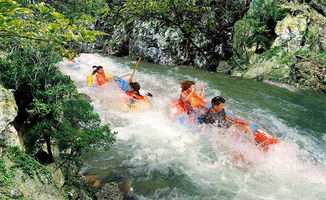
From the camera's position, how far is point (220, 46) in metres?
19.2

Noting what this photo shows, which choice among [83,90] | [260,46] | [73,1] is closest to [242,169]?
[83,90]

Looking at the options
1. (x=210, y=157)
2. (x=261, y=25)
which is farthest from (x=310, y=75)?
(x=210, y=157)

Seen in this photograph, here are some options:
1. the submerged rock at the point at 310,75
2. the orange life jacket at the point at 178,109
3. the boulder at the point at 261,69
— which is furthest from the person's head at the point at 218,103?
the boulder at the point at 261,69

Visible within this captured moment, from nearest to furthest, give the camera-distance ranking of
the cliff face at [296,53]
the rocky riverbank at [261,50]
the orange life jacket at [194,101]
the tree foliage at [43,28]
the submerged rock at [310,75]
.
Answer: the tree foliage at [43,28], the orange life jacket at [194,101], the submerged rock at [310,75], the cliff face at [296,53], the rocky riverbank at [261,50]

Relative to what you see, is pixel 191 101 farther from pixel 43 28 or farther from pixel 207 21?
pixel 207 21

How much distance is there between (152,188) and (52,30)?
3.46m

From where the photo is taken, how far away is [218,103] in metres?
6.59

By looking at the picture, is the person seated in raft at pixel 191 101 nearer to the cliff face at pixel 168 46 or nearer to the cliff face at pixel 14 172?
the cliff face at pixel 14 172

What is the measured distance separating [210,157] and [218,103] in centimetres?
131

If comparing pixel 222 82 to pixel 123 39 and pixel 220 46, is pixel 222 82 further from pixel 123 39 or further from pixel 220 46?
pixel 123 39

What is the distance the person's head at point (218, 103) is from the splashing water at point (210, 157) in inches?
20.3

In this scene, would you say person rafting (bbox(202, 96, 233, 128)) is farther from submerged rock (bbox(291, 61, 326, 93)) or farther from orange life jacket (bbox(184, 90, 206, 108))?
submerged rock (bbox(291, 61, 326, 93))

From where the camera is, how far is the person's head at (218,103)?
656 cm

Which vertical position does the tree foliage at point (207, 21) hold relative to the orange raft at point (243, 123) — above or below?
above
